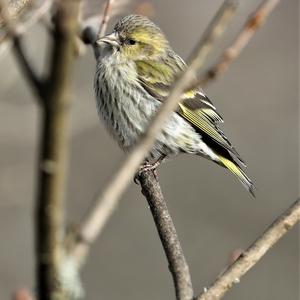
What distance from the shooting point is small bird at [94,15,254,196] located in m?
5.39

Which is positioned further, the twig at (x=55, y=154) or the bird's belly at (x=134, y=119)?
the bird's belly at (x=134, y=119)

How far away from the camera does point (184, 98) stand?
18.5 feet

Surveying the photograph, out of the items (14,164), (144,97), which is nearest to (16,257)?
(14,164)

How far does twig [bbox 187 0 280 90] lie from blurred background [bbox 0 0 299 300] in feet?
18.1

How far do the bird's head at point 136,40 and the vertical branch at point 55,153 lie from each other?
4.10 m

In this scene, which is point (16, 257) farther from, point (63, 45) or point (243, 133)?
point (63, 45)

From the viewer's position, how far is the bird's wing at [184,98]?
5.53 metres

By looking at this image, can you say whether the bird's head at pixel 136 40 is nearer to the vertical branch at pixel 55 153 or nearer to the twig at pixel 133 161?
the twig at pixel 133 161

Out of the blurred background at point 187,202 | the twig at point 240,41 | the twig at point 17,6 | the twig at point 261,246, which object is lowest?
the blurred background at point 187,202

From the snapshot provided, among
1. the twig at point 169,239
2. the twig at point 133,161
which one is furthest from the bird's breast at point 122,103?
the twig at point 133,161

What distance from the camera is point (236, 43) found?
1.46 metres

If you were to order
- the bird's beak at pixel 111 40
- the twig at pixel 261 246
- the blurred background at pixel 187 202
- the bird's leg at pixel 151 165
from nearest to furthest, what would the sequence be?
1. the twig at pixel 261 246
2. the bird's leg at pixel 151 165
3. the bird's beak at pixel 111 40
4. the blurred background at pixel 187 202

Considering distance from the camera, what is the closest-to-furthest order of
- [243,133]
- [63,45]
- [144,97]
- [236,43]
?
[63,45]
[236,43]
[144,97]
[243,133]

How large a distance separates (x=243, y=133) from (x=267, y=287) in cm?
249
